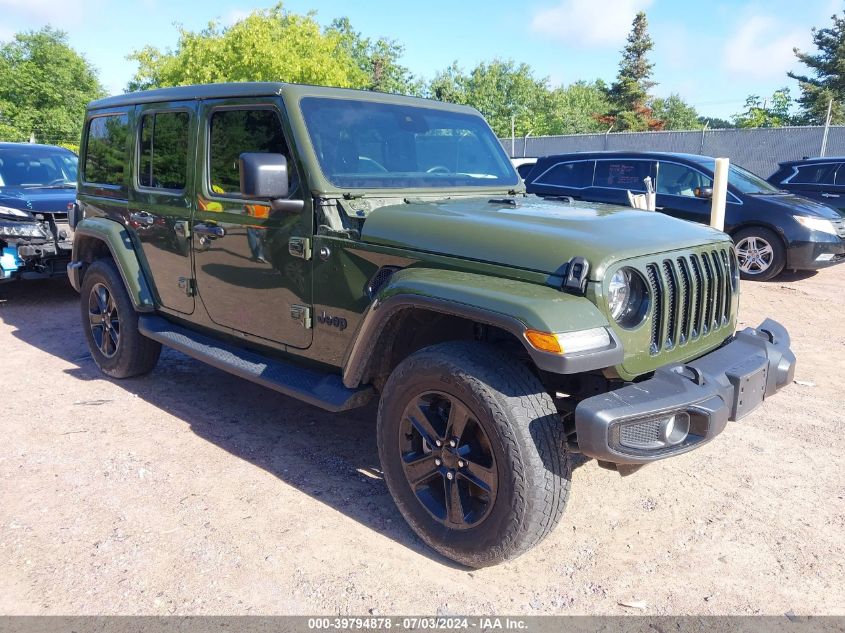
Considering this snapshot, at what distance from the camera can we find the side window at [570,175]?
9922 millimetres

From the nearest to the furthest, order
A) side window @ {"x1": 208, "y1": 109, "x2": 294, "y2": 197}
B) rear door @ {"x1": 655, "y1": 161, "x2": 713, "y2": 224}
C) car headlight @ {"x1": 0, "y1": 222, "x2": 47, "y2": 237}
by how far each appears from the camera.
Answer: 1. side window @ {"x1": 208, "y1": 109, "x2": 294, "y2": 197}
2. car headlight @ {"x1": 0, "y1": 222, "x2": 47, "y2": 237}
3. rear door @ {"x1": 655, "y1": 161, "x2": 713, "y2": 224}

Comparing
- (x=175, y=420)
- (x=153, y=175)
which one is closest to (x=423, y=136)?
(x=153, y=175)

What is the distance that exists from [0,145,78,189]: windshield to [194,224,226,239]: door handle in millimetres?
5461

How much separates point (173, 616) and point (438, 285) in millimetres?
1618

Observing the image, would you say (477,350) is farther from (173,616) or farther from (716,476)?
(716,476)

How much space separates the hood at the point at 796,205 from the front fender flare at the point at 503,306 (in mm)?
7556

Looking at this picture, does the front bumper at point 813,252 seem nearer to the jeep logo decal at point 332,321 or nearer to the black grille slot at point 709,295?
the black grille slot at point 709,295

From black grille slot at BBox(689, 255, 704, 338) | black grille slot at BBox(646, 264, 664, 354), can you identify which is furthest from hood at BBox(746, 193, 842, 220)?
black grille slot at BBox(646, 264, 664, 354)

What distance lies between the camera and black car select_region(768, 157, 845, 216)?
35.5ft

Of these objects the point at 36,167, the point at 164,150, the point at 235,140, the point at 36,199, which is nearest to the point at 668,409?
the point at 235,140

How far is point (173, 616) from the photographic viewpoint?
103 inches

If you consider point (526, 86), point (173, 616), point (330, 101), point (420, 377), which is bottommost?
point (173, 616)

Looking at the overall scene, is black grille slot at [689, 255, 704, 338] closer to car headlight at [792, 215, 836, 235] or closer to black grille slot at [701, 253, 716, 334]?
black grille slot at [701, 253, 716, 334]

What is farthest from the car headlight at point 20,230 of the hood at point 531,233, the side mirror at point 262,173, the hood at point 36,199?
the hood at point 531,233
